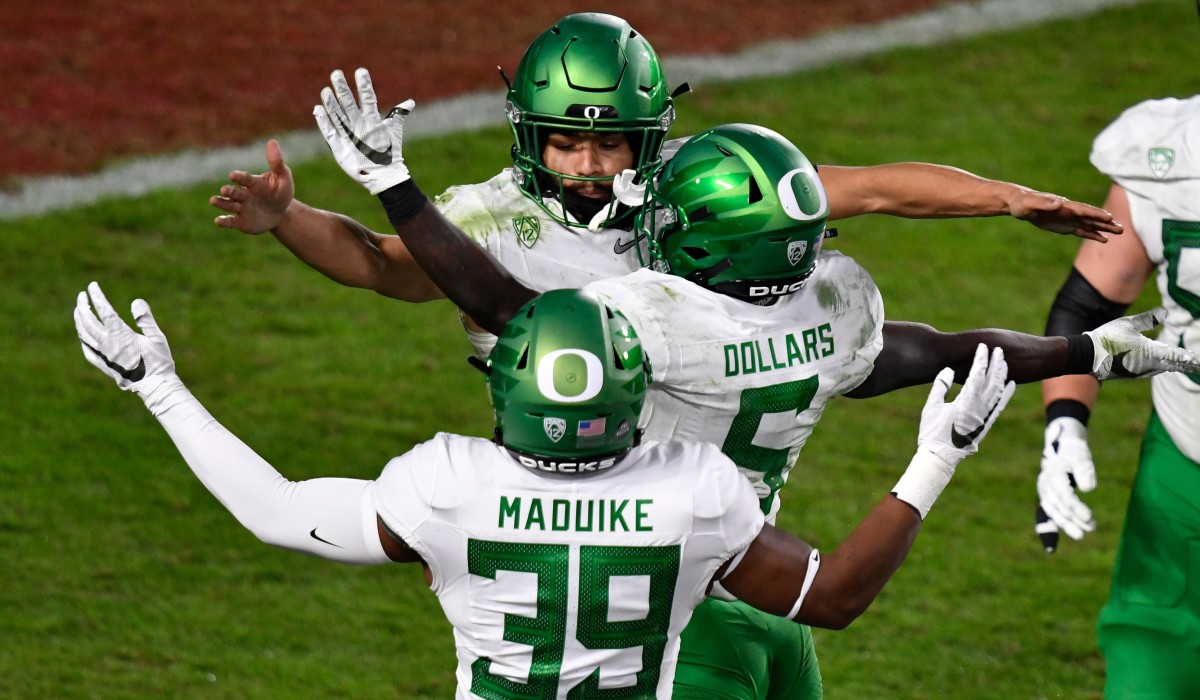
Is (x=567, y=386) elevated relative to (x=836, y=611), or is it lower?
elevated

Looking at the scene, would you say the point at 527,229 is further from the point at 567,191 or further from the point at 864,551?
the point at 864,551

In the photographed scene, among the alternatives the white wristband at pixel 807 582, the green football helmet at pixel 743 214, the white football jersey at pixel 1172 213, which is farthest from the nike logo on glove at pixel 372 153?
the white football jersey at pixel 1172 213

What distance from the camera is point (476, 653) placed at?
3568 millimetres

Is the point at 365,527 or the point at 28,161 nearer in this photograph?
the point at 365,527

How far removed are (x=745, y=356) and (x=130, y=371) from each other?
1.28 m

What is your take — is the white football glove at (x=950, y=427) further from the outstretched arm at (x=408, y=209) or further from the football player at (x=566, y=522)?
the outstretched arm at (x=408, y=209)

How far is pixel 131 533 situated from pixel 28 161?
3752 mm

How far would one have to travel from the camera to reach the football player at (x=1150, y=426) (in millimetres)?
4891

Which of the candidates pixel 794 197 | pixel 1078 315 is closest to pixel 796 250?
pixel 794 197

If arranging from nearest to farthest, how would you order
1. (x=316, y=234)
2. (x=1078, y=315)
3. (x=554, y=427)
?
(x=554, y=427)
(x=316, y=234)
(x=1078, y=315)

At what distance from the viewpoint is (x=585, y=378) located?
11.2 ft

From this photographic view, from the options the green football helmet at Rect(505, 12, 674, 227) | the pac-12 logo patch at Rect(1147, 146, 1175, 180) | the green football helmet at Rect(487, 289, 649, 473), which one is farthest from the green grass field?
the green football helmet at Rect(487, 289, 649, 473)

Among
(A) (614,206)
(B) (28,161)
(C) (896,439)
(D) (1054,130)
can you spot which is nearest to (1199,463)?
(A) (614,206)

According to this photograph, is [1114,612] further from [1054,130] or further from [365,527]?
[1054,130]
